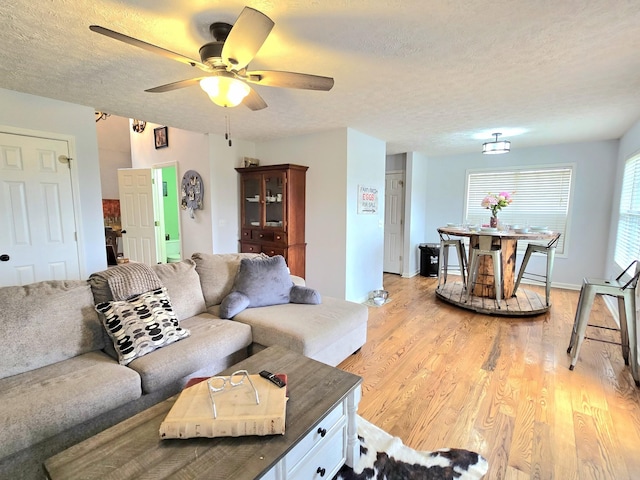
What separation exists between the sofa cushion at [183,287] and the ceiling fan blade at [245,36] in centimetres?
162

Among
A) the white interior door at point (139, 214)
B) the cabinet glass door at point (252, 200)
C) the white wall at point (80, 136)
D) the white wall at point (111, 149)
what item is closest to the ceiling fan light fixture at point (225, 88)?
the white wall at point (80, 136)

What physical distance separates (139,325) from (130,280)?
0.38 metres

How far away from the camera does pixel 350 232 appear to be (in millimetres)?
4043

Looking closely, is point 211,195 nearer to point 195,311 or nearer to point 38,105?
point 38,105

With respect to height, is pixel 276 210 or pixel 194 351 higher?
pixel 276 210

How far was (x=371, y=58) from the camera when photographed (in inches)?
79.6

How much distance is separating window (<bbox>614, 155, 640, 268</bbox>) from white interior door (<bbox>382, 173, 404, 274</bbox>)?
300 centimetres

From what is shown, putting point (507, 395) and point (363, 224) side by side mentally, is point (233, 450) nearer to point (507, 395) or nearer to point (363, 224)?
point (507, 395)

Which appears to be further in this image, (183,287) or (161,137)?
(161,137)

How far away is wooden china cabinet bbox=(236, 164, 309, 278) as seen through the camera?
4.09 metres

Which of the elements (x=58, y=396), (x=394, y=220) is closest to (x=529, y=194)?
(x=394, y=220)

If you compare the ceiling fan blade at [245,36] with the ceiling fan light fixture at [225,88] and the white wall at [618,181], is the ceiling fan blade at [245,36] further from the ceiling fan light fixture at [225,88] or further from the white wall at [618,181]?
the white wall at [618,181]

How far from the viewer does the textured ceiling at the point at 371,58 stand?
1537mm

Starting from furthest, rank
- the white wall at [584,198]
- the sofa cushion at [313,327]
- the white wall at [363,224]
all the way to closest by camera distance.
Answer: the white wall at [584,198]
the white wall at [363,224]
the sofa cushion at [313,327]
